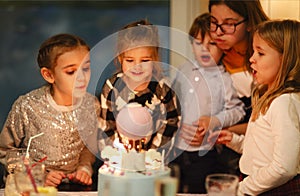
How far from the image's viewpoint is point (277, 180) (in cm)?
220

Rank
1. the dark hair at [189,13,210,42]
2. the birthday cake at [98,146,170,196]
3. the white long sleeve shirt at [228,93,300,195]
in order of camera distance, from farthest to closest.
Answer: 1. the dark hair at [189,13,210,42]
2. the white long sleeve shirt at [228,93,300,195]
3. the birthday cake at [98,146,170,196]

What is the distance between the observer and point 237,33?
2699 millimetres

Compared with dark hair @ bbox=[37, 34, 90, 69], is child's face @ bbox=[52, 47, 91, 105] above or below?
below

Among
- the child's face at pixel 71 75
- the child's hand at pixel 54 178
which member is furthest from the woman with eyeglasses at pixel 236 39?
the child's hand at pixel 54 178

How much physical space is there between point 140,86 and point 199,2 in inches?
19.3

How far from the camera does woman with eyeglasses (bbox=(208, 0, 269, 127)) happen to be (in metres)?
2.68

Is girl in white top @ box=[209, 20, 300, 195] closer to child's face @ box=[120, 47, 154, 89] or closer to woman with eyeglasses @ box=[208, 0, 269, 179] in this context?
woman with eyeglasses @ box=[208, 0, 269, 179]

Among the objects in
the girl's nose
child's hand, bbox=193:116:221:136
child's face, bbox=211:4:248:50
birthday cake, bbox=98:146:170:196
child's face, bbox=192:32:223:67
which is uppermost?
child's face, bbox=211:4:248:50

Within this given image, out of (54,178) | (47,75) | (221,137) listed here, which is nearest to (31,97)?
(47,75)

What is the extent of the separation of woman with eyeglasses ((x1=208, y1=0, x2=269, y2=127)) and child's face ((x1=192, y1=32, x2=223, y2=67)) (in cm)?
3

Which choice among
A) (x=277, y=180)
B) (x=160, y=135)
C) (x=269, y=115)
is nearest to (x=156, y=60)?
(x=160, y=135)

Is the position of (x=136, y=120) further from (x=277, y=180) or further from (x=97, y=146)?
(x=277, y=180)

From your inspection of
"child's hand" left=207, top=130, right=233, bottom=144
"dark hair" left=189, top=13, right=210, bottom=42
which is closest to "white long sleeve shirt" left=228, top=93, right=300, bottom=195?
"child's hand" left=207, top=130, right=233, bottom=144

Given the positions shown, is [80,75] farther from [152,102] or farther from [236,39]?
[236,39]
